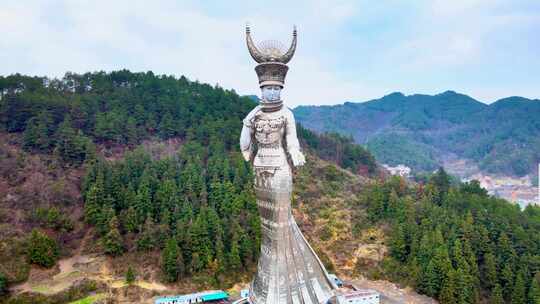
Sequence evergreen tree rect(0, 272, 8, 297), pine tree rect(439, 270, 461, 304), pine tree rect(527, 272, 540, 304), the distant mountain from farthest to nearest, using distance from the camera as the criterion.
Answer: the distant mountain < pine tree rect(439, 270, 461, 304) < pine tree rect(527, 272, 540, 304) < evergreen tree rect(0, 272, 8, 297)

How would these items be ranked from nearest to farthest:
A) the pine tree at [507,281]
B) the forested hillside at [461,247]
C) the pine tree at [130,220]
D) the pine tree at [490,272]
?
the forested hillside at [461,247] → the pine tree at [507,281] → the pine tree at [490,272] → the pine tree at [130,220]

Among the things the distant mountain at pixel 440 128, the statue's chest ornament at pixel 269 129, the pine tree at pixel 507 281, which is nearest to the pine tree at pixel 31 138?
the statue's chest ornament at pixel 269 129

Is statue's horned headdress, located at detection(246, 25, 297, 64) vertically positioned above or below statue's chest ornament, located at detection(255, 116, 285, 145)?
above

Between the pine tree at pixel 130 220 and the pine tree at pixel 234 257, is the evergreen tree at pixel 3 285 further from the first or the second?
the pine tree at pixel 234 257

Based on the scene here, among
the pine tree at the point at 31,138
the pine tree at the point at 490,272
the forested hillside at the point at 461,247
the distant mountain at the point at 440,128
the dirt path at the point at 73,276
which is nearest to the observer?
the dirt path at the point at 73,276

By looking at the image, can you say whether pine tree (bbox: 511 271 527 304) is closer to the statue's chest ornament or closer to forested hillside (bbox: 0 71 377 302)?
forested hillside (bbox: 0 71 377 302)

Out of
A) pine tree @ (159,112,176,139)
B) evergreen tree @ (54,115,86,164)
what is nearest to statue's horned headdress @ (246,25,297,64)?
evergreen tree @ (54,115,86,164)
